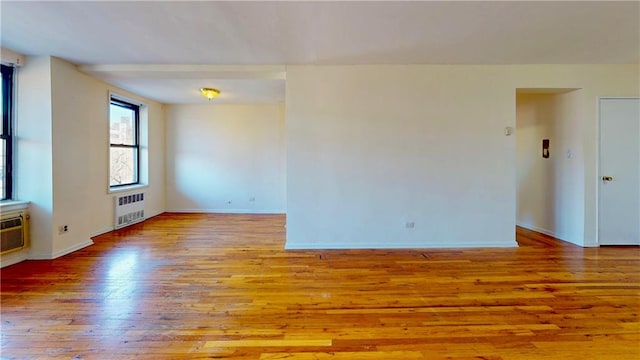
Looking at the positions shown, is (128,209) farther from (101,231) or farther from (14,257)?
(14,257)

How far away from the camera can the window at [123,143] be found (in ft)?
18.9

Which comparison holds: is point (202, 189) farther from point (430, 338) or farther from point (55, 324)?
point (430, 338)

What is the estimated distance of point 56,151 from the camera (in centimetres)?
402

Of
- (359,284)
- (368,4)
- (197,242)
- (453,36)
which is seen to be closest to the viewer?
(368,4)

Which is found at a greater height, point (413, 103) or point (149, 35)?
point (149, 35)

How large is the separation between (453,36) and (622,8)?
132cm

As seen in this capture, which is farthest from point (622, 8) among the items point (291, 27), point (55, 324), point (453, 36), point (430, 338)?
point (55, 324)

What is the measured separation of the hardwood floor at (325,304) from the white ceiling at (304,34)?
2.43m

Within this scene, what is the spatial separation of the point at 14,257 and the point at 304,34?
13.6ft

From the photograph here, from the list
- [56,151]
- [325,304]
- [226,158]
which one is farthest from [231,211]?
[325,304]

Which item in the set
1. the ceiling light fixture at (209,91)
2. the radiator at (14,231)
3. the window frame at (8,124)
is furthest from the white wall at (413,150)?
the window frame at (8,124)

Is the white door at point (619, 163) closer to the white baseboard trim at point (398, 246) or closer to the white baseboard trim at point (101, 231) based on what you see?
the white baseboard trim at point (398, 246)

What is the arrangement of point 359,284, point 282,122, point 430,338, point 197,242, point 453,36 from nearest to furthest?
point 430,338, point 359,284, point 453,36, point 197,242, point 282,122

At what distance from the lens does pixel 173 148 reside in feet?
24.2
